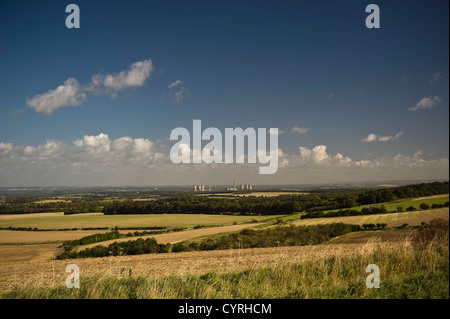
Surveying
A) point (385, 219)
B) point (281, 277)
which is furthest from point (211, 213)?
point (281, 277)

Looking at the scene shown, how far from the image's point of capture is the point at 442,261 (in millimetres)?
6445

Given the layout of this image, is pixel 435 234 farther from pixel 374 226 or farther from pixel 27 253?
pixel 27 253

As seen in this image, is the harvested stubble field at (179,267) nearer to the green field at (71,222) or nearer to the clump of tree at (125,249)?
the clump of tree at (125,249)

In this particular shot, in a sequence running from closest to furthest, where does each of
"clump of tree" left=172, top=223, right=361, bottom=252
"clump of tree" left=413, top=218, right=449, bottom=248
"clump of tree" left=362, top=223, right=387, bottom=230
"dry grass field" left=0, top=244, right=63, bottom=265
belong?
"clump of tree" left=413, top=218, right=449, bottom=248 → "dry grass field" left=0, top=244, right=63, bottom=265 → "clump of tree" left=172, top=223, right=361, bottom=252 → "clump of tree" left=362, top=223, right=387, bottom=230

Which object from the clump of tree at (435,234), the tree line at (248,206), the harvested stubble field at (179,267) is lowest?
the tree line at (248,206)

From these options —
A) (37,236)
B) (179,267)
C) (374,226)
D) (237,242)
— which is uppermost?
(179,267)

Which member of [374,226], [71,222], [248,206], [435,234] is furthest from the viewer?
[248,206]

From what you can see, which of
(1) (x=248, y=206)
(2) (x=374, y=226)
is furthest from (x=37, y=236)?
(1) (x=248, y=206)

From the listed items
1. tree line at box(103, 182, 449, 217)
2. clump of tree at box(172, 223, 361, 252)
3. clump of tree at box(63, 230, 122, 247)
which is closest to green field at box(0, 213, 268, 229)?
clump of tree at box(63, 230, 122, 247)

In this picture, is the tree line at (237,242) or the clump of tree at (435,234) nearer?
the clump of tree at (435,234)

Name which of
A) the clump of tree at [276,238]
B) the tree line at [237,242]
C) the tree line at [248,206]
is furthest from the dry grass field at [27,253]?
the tree line at [248,206]

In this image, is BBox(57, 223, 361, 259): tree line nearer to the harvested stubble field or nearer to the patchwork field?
the patchwork field

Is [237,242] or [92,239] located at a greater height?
[237,242]
